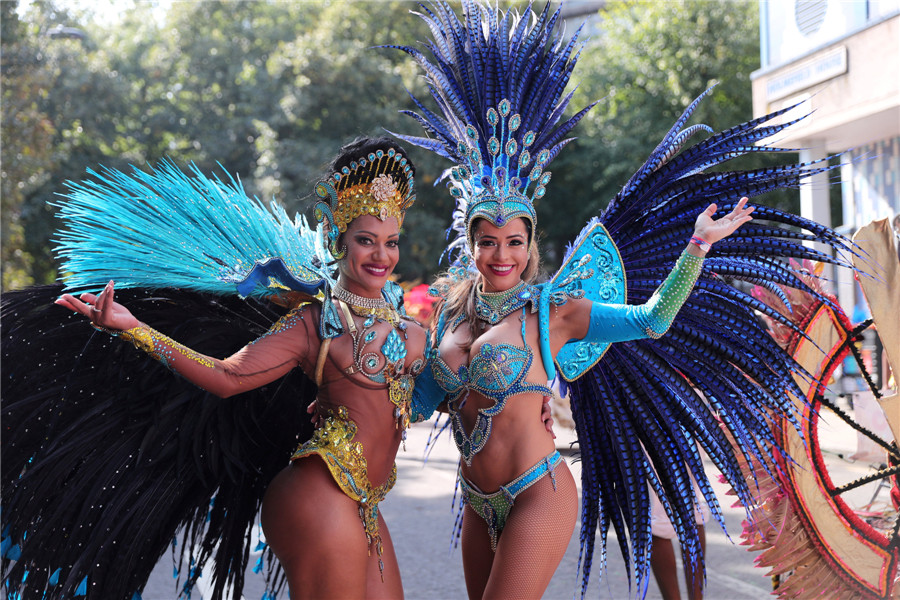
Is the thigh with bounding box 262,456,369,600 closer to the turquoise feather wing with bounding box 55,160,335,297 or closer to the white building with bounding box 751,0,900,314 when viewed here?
the turquoise feather wing with bounding box 55,160,335,297

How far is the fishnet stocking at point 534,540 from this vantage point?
103 inches

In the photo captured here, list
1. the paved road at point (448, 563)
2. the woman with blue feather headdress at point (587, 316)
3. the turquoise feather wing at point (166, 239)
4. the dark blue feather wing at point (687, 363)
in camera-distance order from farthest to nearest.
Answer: the paved road at point (448, 563), the dark blue feather wing at point (687, 363), the turquoise feather wing at point (166, 239), the woman with blue feather headdress at point (587, 316)

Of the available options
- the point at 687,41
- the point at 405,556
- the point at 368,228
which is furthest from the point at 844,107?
the point at 687,41

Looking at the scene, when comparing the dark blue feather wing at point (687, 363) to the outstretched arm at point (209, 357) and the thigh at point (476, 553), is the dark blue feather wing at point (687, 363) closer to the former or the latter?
the thigh at point (476, 553)

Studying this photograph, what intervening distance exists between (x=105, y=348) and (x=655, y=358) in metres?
2.08

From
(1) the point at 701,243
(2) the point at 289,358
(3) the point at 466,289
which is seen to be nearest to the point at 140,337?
(2) the point at 289,358

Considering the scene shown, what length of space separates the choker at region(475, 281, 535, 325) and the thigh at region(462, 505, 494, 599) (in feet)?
2.30

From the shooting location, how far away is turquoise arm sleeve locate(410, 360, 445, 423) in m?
3.01

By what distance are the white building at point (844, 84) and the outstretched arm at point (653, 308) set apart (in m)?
6.65

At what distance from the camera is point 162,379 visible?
9.96 feet

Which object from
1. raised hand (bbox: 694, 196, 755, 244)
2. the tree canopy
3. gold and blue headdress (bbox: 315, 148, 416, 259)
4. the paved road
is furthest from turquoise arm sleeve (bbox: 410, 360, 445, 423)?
the tree canopy

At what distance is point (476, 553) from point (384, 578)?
412 millimetres

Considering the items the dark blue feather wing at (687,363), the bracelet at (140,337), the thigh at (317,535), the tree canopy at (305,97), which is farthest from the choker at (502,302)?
the tree canopy at (305,97)

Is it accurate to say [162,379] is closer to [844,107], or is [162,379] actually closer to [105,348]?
[105,348]
